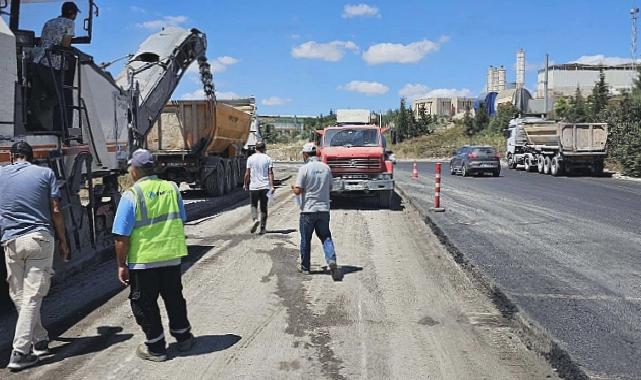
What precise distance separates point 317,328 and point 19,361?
2.67 metres

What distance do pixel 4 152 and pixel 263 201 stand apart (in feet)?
21.0

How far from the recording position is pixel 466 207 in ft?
56.3

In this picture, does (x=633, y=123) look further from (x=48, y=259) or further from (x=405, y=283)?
(x=48, y=259)

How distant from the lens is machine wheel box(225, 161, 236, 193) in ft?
70.6

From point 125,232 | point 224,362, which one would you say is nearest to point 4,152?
point 125,232

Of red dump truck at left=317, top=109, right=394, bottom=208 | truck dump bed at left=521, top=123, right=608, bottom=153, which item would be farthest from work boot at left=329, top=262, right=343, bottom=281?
truck dump bed at left=521, top=123, right=608, bottom=153

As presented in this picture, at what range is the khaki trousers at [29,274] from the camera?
5426 mm

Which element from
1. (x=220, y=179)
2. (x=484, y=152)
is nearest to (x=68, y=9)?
(x=220, y=179)

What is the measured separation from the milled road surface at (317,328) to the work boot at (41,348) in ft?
0.32

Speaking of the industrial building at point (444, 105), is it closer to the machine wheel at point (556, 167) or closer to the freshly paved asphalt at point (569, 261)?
the machine wheel at point (556, 167)

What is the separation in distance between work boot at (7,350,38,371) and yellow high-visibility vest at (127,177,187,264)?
113 centimetres

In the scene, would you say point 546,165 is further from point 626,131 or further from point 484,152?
point 484,152

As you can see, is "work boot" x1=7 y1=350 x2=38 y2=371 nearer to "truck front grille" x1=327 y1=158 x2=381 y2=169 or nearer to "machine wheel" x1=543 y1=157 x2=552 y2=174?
"truck front grille" x1=327 y1=158 x2=381 y2=169

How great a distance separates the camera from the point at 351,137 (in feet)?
59.2
